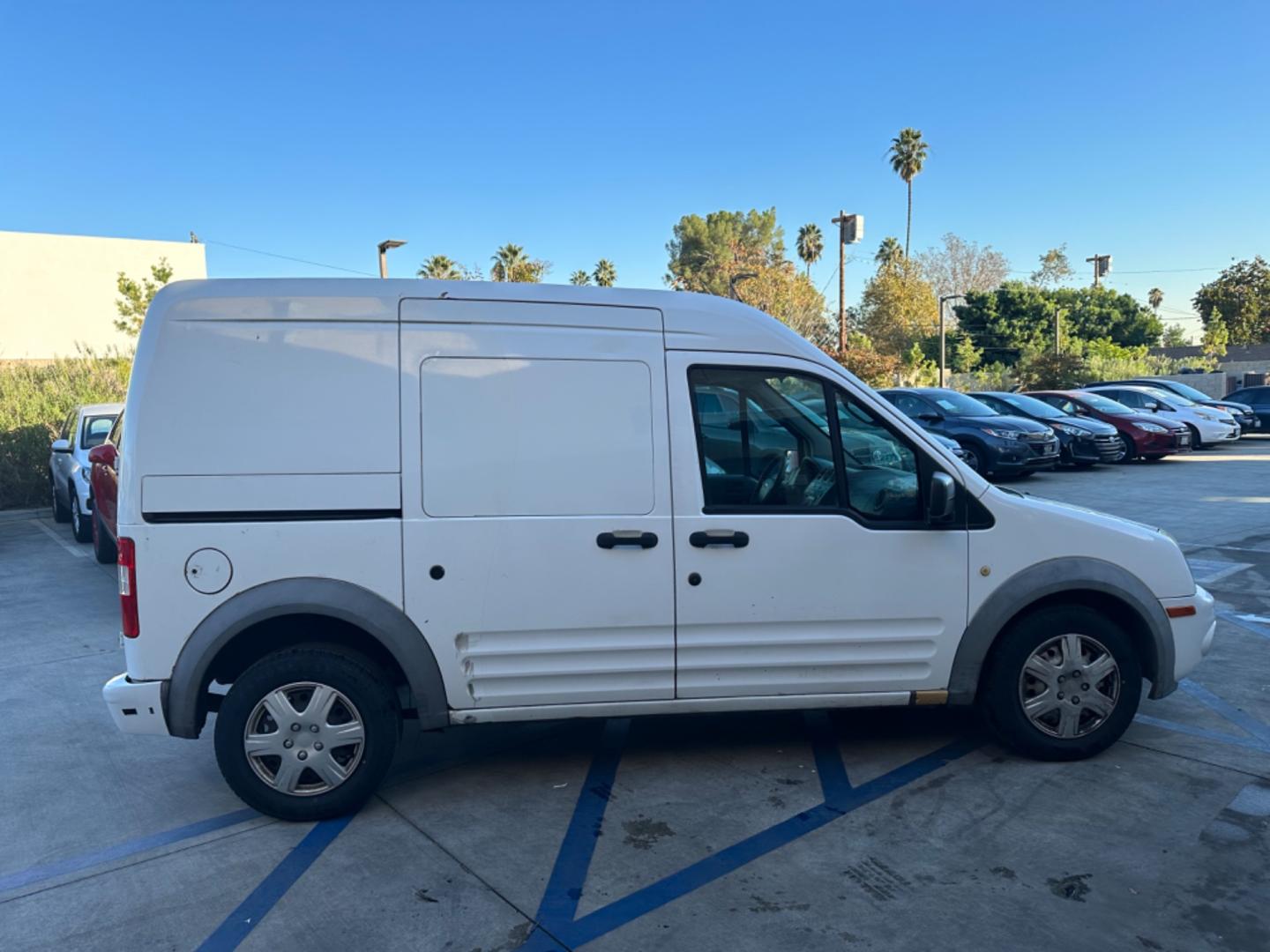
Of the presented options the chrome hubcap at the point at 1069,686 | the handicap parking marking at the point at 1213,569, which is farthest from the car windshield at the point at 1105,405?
the chrome hubcap at the point at 1069,686

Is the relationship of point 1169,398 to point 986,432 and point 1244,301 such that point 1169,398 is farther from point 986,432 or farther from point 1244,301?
point 1244,301

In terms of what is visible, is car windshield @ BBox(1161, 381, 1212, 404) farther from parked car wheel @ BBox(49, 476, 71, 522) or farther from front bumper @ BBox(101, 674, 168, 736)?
front bumper @ BBox(101, 674, 168, 736)

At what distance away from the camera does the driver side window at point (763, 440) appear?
13.5 ft

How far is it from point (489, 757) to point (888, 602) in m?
2.13

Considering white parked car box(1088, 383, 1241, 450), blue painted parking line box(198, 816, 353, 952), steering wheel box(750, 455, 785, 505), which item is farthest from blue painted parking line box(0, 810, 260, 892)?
white parked car box(1088, 383, 1241, 450)

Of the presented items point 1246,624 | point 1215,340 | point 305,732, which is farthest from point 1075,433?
point 1215,340

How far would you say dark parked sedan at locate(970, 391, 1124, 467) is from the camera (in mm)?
17531

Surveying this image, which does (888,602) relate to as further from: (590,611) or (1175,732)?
(1175,732)

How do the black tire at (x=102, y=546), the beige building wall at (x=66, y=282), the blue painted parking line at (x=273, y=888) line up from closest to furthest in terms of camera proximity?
1. the blue painted parking line at (x=273, y=888)
2. the black tire at (x=102, y=546)
3. the beige building wall at (x=66, y=282)

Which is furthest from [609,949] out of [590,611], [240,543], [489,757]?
[240,543]

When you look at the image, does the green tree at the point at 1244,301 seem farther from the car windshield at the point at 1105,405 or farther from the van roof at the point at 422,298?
the van roof at the point at 422,298

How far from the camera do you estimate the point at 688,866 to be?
140 inches

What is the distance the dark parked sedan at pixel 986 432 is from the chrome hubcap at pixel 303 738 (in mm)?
12466

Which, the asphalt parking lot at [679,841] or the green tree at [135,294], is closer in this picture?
the asphalt parking lot at [679,841]
